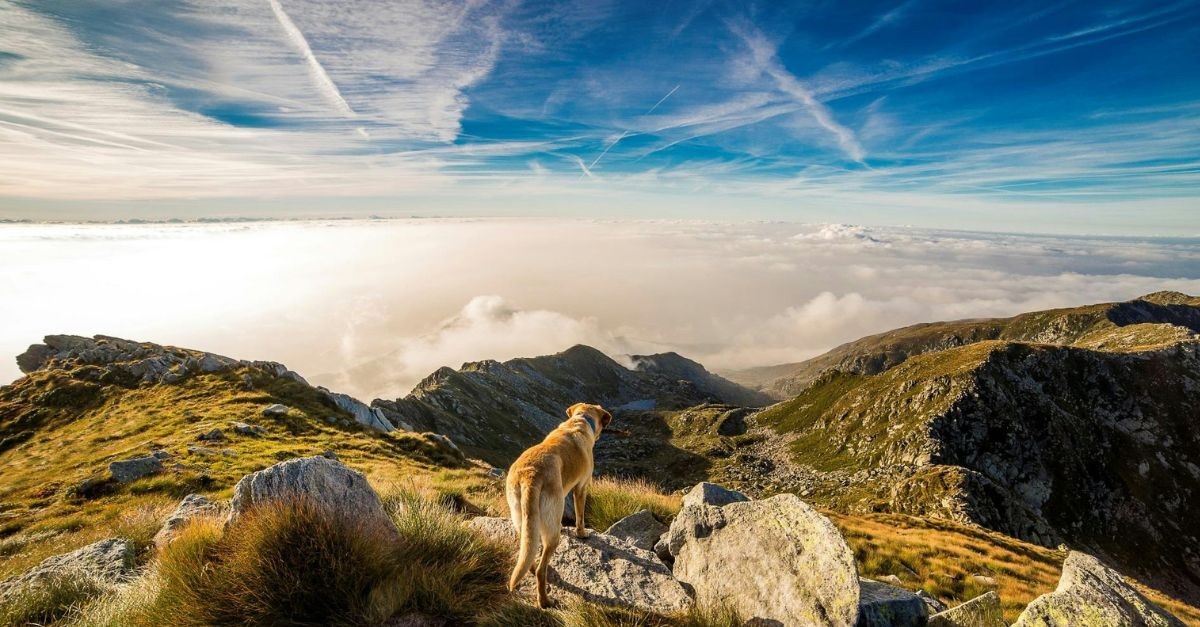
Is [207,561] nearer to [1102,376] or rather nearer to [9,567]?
[9,567]

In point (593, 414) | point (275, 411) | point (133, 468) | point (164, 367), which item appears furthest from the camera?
point (164, 367)

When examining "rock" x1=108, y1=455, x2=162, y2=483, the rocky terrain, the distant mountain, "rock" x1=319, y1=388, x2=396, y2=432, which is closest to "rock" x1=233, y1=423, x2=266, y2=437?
the rocky terrain

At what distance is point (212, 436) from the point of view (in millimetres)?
29891

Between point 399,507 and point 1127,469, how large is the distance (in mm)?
150192

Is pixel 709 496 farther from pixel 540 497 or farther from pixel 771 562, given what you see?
pixel 540 497

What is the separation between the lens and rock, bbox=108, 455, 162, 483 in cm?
2188

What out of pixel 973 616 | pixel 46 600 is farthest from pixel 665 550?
pixel 46 600

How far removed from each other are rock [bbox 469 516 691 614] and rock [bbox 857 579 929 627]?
230 cm

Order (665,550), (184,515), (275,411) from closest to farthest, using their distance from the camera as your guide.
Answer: (665,550), (184,515), (275,411)

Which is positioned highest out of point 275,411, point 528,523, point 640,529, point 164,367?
point 528,523

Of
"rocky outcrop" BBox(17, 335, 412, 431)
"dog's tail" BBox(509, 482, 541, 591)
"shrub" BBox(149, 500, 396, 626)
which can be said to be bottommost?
"rocky outcrop" BBox(17, 335, 412, 431)

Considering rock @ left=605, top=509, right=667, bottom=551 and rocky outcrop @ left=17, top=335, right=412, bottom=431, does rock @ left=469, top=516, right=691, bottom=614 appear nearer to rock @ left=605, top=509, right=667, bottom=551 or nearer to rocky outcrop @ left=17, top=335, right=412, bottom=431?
rock @ left=605, top=509, right=667, bottom=551

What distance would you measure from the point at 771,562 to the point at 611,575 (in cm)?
242

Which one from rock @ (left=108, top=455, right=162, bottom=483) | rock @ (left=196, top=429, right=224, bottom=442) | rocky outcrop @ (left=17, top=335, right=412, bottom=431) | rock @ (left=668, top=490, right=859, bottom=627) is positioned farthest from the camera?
rocky outcrop @ (left=17, top=335, right=412, bottom=431)
